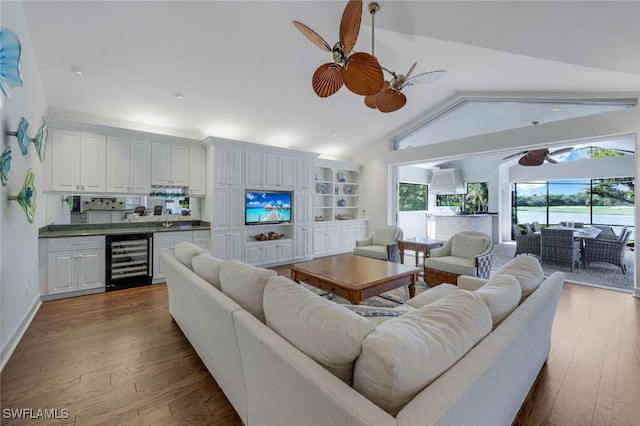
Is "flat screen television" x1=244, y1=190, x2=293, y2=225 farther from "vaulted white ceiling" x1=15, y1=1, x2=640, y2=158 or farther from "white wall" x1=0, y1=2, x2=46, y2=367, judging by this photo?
"white wall" x1=0, y1=2, x2=46, y2=367

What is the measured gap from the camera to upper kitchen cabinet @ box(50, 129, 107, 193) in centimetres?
382

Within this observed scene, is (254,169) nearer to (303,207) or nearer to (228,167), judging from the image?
(228,167)

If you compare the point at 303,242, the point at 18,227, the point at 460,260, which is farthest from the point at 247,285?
the point at 303,242

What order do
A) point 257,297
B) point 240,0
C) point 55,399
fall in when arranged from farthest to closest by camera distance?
point 240,0, point 55,399, point 257,297

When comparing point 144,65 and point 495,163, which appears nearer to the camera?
point 144,65

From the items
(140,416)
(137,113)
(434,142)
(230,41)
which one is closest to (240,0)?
(230,41)

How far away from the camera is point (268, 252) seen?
18.4ft

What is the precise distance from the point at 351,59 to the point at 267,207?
3945 mm

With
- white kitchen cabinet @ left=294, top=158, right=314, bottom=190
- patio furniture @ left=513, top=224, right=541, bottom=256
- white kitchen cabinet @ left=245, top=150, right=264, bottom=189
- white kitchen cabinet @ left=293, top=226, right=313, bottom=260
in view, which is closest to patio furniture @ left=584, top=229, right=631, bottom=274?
patio furniture @ left=513, top=224, right=541, bottom=256

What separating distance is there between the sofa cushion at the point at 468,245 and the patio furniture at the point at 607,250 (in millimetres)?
3098

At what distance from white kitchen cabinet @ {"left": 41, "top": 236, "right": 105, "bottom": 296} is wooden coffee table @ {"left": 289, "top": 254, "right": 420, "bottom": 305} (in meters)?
2.81

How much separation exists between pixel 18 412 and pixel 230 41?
12.8 ft

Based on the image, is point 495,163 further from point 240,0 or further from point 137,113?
point 137,113

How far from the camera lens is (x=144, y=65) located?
11.5ft
